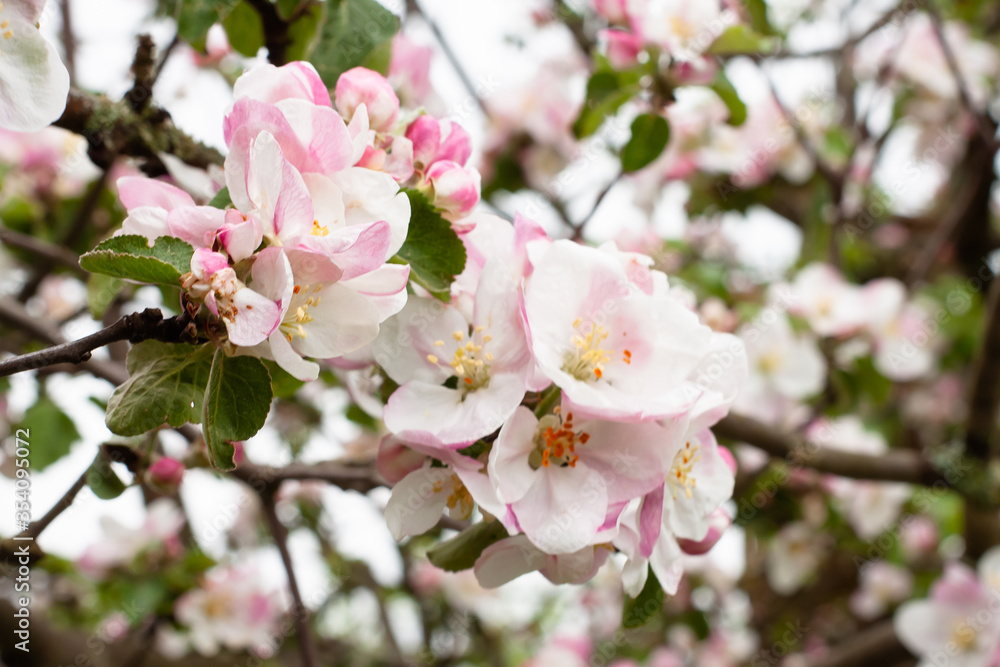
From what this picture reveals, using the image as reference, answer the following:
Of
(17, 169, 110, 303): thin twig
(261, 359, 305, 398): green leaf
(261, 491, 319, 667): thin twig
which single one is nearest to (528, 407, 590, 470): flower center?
(261, 359, 305, 398): green leaf

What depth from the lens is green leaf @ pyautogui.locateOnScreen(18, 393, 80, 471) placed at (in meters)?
1.59

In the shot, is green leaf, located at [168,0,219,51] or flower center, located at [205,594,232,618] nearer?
green leaf, located at [168,0,219,51]

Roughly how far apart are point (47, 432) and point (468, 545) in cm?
125

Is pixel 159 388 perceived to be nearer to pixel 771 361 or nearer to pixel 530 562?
pixel 530 562

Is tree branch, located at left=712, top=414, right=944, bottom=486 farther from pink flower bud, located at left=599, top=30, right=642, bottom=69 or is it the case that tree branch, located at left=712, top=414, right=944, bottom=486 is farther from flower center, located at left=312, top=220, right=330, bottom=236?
flower center, located at left=312, top=220, right=330, bottom=236

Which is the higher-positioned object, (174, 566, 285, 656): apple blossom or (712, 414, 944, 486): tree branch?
(712, 414, 944, 486): tree branch

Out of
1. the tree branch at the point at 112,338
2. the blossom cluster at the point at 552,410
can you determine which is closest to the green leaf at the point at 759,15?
the blossom cluster at the point at 552,410

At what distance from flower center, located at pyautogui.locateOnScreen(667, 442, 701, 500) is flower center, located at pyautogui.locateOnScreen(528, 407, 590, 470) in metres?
0.11

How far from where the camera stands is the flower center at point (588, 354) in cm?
68

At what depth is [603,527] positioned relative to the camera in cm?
66

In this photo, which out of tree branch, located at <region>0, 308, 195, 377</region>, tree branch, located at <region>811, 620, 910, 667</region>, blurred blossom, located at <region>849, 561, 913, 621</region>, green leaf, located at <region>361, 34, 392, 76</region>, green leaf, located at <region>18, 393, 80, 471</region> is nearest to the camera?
tree branch, located at <region>0, 308, 195, 377</region>

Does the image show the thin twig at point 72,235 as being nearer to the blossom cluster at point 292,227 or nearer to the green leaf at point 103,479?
the green leaf at point 103,479

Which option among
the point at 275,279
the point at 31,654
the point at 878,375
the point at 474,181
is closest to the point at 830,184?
the point at 878,375

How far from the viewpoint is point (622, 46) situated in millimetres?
1309
